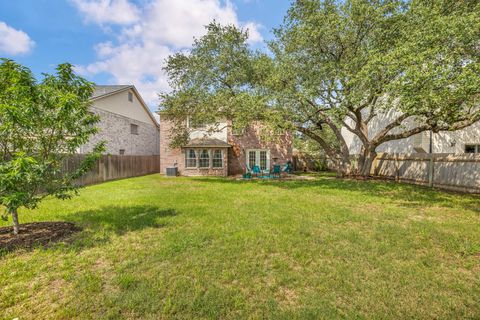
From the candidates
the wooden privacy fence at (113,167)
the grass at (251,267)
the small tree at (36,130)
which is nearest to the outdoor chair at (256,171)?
the wooden privacy fence at (113,167)

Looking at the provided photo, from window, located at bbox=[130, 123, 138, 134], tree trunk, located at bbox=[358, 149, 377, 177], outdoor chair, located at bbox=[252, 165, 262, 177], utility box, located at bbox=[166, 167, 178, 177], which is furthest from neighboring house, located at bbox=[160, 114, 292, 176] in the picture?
tree trunk, located at bbox=[358, 149, 377, 177]

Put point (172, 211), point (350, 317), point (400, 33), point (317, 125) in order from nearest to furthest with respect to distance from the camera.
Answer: point (350, 317) → point (172, 211) → point (400, 33) → point (317, 125)

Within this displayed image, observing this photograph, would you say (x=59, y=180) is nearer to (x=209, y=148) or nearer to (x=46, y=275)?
(x=46, y=275)

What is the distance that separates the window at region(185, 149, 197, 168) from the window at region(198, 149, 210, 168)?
0.41 meters

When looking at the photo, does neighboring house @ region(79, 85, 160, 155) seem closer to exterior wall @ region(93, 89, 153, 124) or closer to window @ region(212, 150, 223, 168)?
exterior wall @ region(93, 89, 153, 124)

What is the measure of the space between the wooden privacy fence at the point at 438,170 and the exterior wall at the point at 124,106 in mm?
19990

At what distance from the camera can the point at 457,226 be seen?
5.35m

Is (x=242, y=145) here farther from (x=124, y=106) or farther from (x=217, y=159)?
(x=124, y=106)

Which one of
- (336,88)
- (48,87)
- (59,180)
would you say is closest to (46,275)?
(59,180)

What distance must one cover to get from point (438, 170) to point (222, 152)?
13.3 metres

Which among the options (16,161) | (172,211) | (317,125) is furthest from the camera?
(317,125)

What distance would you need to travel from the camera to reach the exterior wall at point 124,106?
16.7m

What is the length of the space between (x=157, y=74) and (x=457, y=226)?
1631 cm

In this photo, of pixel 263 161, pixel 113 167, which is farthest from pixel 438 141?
pixel 113 167
